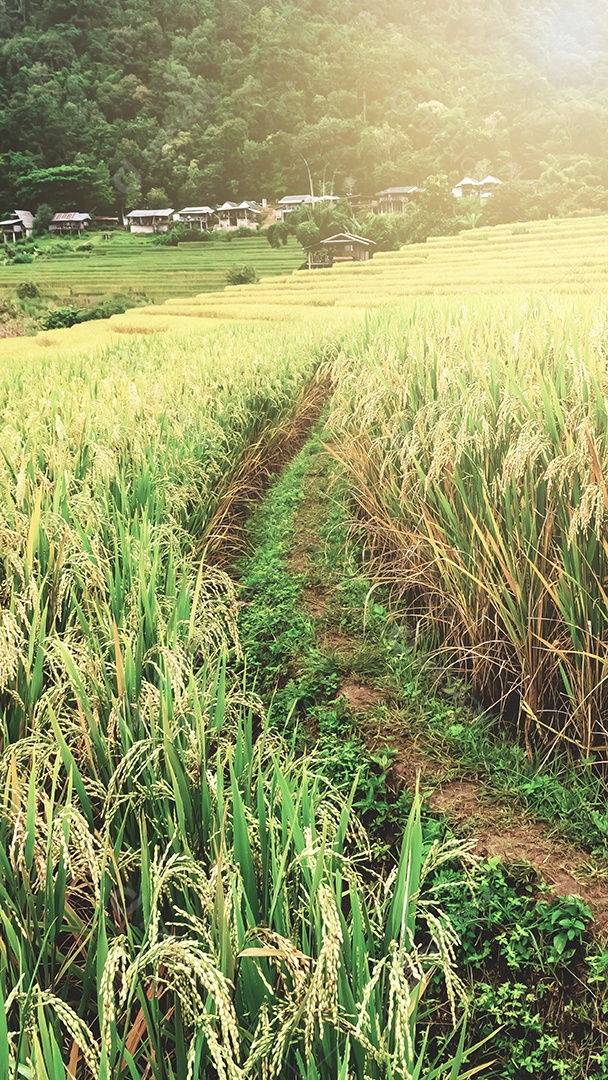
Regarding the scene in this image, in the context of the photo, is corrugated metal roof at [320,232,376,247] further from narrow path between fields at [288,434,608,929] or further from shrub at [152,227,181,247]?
narrow path between fields at [288,434,608,929]

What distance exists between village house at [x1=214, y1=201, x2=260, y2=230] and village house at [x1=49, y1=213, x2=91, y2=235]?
11.3 meters

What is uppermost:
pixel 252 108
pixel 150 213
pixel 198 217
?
pixel 252 108

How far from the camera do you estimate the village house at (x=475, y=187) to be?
2014 inches

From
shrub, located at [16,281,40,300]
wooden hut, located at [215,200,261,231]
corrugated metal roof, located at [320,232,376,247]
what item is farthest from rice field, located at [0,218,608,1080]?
wooden hut, located at [215,200,261,231]

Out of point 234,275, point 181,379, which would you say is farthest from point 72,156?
point 181,379

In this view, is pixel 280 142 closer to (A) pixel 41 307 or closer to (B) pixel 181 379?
(A) pixel 41 307

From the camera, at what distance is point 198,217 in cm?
5312

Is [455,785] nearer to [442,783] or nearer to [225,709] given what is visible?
[442,783]

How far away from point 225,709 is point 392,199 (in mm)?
60699

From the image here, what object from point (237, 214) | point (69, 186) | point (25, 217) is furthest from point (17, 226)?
point (237, 214)

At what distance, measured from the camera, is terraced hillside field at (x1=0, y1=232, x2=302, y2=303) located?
41.0m

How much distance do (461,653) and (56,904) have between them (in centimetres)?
191

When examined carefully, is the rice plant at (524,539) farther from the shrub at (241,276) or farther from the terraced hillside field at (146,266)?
the shrub at (241,276)

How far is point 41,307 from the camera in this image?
3478 centimetres
